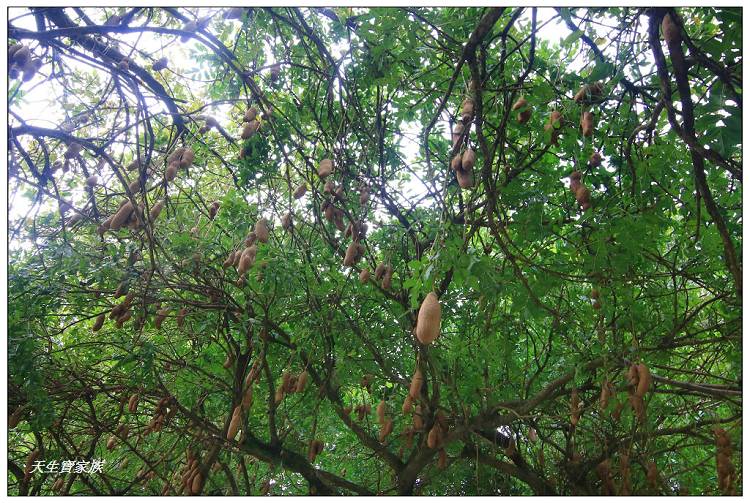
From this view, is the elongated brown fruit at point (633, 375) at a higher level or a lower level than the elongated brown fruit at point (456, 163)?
lower

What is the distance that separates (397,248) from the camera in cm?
190

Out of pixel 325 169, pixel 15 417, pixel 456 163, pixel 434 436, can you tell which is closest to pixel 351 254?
pixel 325 169

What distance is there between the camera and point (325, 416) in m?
2.35

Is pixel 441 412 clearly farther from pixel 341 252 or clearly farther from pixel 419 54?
pixel 419 54

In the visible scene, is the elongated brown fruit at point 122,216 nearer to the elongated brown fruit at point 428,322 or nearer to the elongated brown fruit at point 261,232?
the elongated brown fruit at point 261,232

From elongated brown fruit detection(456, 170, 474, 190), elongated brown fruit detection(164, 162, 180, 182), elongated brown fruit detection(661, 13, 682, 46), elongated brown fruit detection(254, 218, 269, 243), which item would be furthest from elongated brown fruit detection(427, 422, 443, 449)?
elongated brown fruit detection(661, 13, 682, 46)

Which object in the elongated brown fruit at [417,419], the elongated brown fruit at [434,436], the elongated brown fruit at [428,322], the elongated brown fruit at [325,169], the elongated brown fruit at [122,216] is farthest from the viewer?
the elongated brown fruit at [417,419]

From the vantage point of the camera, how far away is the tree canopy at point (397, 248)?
130 centimetres

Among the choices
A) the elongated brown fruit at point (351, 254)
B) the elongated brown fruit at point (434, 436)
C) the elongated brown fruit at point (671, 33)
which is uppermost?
the elongated brown fruit at point (671, 33)

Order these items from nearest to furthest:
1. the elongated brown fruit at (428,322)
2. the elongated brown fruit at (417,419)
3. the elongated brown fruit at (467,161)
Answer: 1. the elongated brown fruit at (428,322)
2. the elongated brown fruit at (467,161)
3. the elongated brown fruit at (417,419)

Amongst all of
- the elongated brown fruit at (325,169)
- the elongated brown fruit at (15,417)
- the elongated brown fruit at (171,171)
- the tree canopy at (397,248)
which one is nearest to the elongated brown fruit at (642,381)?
the tree canopy at (397,248)

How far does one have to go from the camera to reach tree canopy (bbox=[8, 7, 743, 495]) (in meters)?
1.30

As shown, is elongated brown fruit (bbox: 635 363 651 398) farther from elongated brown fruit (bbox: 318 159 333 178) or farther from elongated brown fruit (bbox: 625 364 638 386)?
elongated brown fruit (bbox: 318 159 333 178)

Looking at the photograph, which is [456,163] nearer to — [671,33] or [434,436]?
[671,33]
